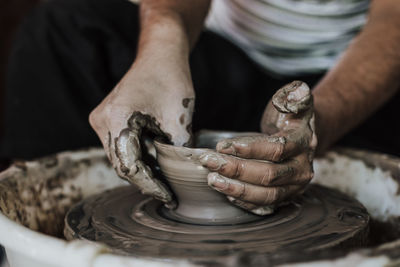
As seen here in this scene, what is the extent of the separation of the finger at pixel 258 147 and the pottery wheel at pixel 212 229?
14 centimetres

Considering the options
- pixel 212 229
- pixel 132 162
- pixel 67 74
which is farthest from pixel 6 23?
pixel 212 229

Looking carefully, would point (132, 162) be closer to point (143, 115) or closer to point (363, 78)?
point (143, 115)

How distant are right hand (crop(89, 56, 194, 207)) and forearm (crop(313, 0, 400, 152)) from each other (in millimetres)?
389

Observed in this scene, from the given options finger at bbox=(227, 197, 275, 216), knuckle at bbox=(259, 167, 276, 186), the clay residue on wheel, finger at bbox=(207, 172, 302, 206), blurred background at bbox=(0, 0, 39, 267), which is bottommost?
blurred background at bbox=(0, 0, 39, 267)

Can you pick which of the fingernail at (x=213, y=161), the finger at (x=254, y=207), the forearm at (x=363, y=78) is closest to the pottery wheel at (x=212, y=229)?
the finger at (x=254, y=207)

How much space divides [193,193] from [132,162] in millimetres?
139

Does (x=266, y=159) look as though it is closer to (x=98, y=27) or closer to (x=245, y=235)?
(x=245, y=235)

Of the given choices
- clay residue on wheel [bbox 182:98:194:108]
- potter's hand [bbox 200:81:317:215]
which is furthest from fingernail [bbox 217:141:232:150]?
clay residue on wheel [bbox 182:98:194:108]

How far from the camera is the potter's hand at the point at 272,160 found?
0.86m

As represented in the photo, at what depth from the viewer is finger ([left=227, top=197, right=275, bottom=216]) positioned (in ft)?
3.05

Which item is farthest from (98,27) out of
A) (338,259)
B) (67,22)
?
(338,259)

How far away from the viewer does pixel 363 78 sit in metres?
1.42

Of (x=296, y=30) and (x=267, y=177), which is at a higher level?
(x=296, y=30)

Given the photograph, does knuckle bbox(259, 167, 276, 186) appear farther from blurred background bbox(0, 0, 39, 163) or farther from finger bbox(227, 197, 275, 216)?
blurred background bbox(0, 0, 39, 163)
